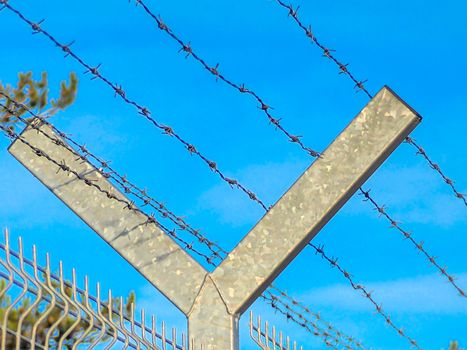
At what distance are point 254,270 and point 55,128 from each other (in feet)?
3.93

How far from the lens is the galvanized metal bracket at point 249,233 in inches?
189

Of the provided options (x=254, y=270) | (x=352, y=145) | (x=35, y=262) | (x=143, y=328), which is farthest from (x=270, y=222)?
(x=35, y=262)

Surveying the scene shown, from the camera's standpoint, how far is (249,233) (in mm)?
4934

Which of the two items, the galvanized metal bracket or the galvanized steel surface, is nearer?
the galvanized metal bracket

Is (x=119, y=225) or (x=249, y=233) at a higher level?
(x=249, y=233)

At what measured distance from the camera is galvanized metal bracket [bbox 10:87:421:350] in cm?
481

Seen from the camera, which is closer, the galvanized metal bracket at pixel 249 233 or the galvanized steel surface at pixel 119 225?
the galvanized metal bracket at pixel 249 233

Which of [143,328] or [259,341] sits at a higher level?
[259,341]

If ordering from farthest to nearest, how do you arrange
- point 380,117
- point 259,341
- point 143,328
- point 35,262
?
point 259,341, point 380,117, point 143,328, point 35,262

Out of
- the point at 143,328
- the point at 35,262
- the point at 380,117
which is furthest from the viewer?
the point at 380,117

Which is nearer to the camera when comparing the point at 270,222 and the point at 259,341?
the point at 270,222

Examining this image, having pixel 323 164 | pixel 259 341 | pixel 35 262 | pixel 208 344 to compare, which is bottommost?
pixel 35 262

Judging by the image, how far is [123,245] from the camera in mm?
5000

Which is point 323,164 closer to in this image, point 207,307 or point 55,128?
point 207,307
